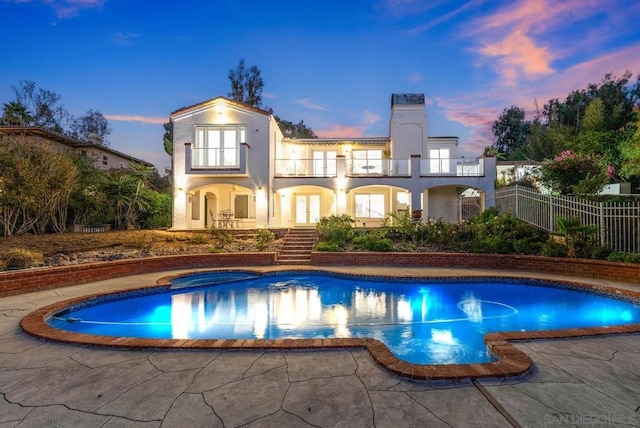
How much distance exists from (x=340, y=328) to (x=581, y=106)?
41.0 meters

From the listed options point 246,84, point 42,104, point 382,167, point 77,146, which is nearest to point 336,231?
point 382,167

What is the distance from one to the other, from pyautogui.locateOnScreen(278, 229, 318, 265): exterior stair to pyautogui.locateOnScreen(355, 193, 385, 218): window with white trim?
5.45 m

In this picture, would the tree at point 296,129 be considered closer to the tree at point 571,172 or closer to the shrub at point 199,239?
the shrub at point 199,239

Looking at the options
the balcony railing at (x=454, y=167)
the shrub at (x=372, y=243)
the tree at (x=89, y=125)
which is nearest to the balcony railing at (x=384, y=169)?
the balcony railing at (x=454, y=167)

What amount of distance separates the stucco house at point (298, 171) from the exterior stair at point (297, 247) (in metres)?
2.72

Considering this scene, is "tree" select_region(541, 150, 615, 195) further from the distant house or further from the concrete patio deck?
the distant house

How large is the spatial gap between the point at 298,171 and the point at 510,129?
133ft

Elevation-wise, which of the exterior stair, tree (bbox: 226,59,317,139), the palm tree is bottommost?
the exterior stair

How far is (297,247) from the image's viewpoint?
13.9m

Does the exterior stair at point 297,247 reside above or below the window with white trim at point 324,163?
below

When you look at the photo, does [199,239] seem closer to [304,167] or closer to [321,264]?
[321,264]

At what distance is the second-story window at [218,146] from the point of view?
57.4 feet

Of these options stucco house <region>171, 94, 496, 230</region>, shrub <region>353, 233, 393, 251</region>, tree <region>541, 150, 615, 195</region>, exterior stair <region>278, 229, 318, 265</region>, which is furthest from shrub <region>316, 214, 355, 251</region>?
tree <region>541, 150, 615, 195</region>

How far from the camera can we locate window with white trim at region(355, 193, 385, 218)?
66.8 ft
